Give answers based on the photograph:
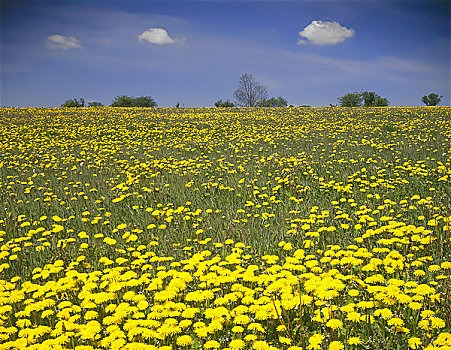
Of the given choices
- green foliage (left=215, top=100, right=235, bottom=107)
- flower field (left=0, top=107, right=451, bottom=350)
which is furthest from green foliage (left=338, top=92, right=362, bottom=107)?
flower field (left=0, top=107, right=451, bottom=350)

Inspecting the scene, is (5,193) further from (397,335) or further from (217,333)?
(397,335)

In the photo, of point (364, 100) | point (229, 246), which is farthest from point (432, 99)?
point (229, 246)

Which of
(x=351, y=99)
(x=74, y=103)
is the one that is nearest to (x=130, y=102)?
Answer: (x=74, y=103)

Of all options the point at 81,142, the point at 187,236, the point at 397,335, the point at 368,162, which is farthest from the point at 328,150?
the point at 81,142

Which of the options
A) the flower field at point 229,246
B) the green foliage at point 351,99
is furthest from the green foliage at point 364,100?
the flower field at point 229,246

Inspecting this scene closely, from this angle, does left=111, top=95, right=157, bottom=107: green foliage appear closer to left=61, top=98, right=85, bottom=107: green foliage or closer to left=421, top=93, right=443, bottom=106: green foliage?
left=61, top=98, right=85, bottom=107: green foliage

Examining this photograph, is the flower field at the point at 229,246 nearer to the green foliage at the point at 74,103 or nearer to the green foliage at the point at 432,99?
the green foliage at the point at 74,103

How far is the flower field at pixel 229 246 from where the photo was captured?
2.33m

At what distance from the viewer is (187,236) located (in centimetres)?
453

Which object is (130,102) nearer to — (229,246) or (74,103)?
(74,103)

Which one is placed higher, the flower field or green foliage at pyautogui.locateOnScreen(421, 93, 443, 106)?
green foliage at pyautogui.locateOnScreen(421, 93, 443, 106)

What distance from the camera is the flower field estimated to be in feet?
7.64

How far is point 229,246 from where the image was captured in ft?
13.2

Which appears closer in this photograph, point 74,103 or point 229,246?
point 229,246
